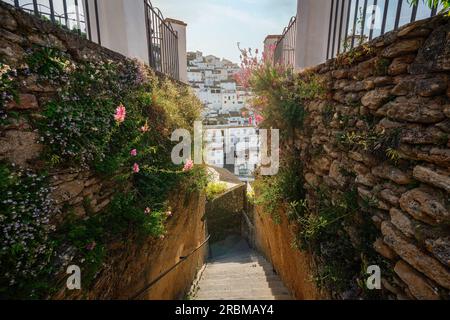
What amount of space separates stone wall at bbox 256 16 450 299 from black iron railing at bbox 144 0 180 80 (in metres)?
4.37

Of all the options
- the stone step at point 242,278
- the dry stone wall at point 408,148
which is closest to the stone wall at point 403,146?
the dry stone wall at point 408,148

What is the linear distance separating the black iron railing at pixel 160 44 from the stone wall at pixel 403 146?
4.37 meters

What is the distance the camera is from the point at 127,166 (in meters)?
2.79

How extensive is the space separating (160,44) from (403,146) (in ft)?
19.5

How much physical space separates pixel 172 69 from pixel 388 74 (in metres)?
6.45

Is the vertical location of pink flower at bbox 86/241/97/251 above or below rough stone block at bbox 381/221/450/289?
below

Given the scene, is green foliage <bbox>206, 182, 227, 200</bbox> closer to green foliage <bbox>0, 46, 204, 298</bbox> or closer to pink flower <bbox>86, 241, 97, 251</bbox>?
green foliage <bbox>0, 46, 204, 298</bbox>

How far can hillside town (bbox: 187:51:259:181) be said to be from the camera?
5102mm

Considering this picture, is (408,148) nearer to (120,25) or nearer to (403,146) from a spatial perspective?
(403,146)

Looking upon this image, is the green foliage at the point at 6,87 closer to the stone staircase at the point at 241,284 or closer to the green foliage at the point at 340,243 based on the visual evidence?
the green foliage at the point at 340,243

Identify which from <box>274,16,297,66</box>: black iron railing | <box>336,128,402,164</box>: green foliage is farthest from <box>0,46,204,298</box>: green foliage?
<box>274,16,297,66</box>: black iron railing

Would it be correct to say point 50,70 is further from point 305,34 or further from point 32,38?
point 305,34

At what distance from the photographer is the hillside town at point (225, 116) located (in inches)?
201
